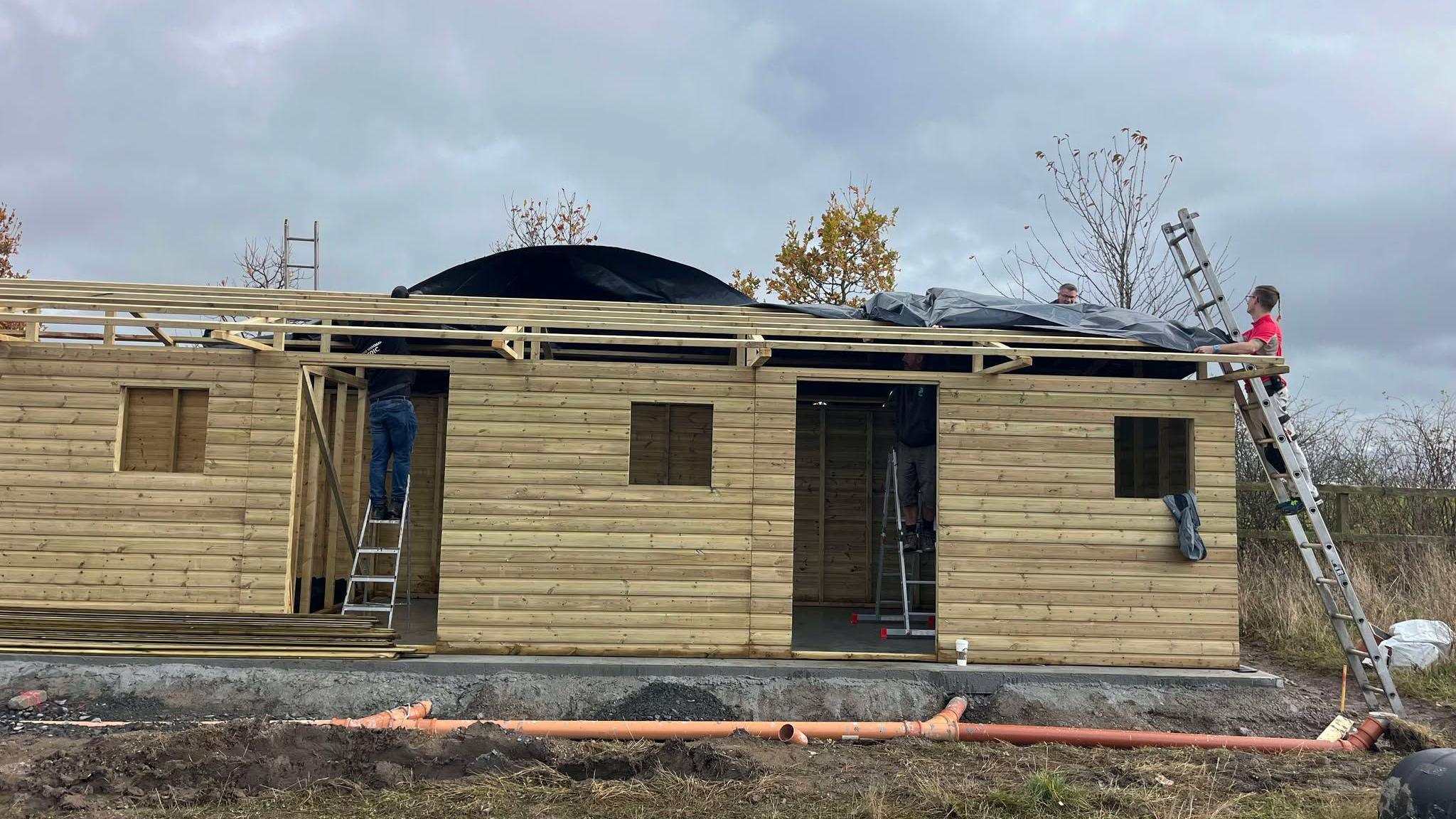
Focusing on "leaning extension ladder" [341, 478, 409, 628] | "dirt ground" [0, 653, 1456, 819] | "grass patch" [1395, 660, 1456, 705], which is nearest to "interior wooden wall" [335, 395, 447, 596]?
"leaning extension ladder" [341, 478, 409, 628]

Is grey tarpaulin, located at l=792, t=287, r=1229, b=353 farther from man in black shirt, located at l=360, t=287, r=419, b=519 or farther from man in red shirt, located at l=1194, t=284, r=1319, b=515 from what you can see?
man in black shirt, located at l=360, t=287, r=419, b=519

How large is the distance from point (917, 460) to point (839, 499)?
2002 millimetres

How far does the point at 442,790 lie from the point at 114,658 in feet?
11.9

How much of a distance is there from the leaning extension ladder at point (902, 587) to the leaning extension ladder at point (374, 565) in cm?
438

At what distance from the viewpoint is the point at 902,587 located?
30.0ft

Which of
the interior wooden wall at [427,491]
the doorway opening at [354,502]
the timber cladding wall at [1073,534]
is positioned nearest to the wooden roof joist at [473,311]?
the timber cladding wall at [1073,534]

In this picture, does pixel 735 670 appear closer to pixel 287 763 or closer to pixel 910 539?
pixel 910 539

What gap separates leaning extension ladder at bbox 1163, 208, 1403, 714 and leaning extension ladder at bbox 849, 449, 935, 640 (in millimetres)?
3004

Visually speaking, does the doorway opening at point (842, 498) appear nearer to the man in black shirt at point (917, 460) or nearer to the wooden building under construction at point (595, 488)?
the man in black shirt at point (917, 460)

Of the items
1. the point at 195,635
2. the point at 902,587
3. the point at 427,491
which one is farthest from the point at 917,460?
the point at 195,635

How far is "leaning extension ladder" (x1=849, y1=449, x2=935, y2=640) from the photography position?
848 centimetres

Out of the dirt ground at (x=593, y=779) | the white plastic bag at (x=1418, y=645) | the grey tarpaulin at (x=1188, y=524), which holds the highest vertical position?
the grey tarpaulin at (x=1188, y=524)

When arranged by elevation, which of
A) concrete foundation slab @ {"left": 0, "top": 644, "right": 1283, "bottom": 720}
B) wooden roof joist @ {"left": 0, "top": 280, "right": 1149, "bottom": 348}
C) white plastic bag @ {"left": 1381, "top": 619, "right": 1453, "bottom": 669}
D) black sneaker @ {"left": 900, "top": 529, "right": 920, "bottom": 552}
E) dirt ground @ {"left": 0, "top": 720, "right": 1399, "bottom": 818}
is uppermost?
wooden roof joist @ {"left": 0, "top": 280, "right": 1149, "bottom": 348}

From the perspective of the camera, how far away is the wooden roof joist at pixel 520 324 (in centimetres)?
741
